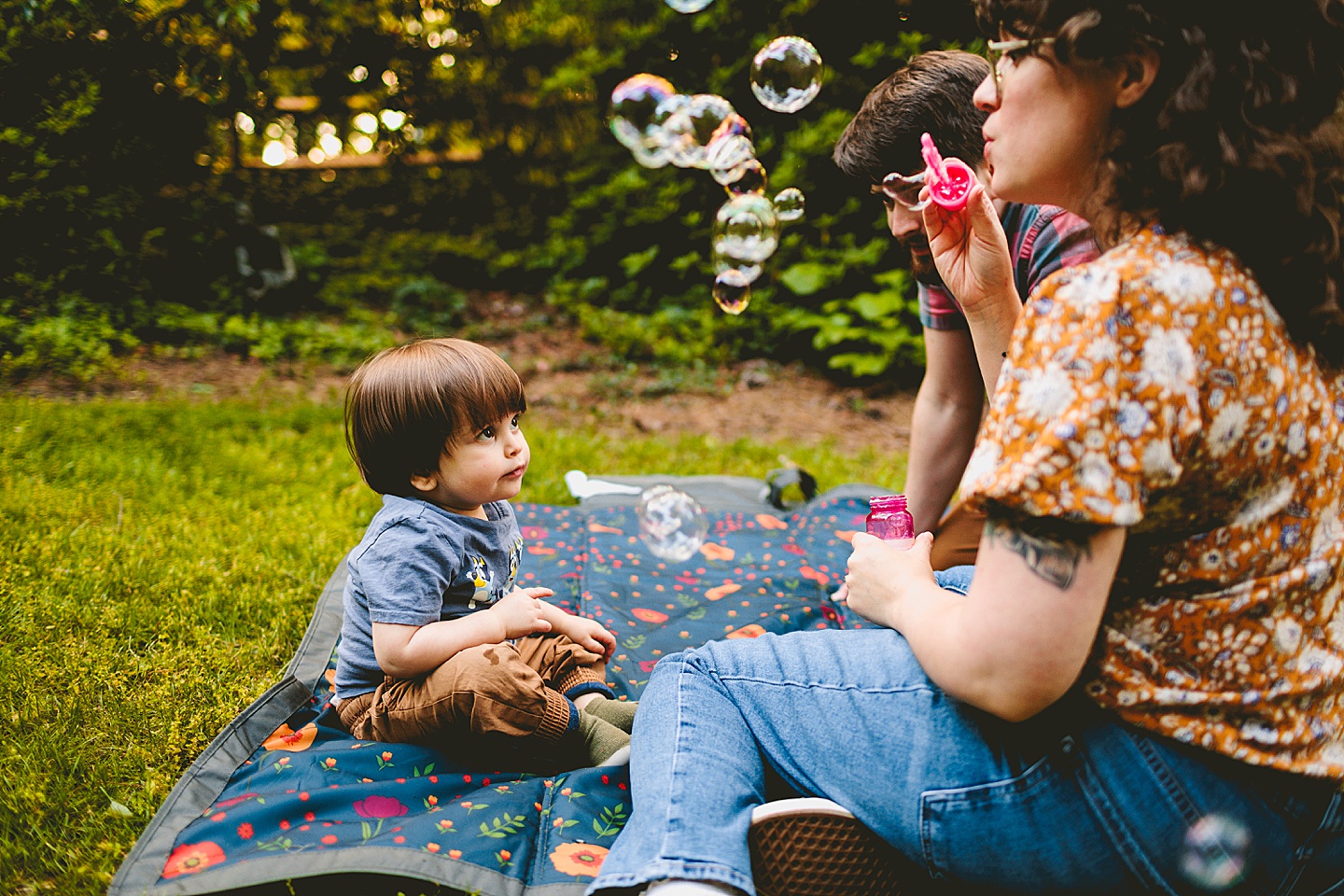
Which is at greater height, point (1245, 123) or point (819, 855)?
point (1245, 123)

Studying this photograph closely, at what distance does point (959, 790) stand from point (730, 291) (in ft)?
7.54

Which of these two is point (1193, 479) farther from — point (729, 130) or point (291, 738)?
point (729, 130)

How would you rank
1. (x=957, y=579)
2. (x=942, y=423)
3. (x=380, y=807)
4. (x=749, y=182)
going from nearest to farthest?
(x=380, y=807)
(x=957, y=579)
(x=942, y=423)
(x=749, y=182)

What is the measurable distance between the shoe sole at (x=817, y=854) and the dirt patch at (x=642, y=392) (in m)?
3.32

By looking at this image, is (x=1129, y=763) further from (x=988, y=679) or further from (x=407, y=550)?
(x=407, y=550)

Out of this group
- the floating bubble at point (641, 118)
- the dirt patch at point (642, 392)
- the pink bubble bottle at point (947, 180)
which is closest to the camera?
the pink bubble bottle at point (947, 180)

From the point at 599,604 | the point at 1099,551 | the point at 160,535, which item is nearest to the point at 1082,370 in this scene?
the point at 1099,551

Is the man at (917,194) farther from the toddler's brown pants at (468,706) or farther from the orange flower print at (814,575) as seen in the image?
the toddler's brown pants at (468,706)

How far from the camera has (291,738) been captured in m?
1.90

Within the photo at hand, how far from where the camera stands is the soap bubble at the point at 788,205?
3.15 meters

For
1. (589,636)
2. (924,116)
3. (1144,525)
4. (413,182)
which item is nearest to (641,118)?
(924,116)

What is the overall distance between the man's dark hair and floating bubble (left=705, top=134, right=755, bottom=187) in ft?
3.51

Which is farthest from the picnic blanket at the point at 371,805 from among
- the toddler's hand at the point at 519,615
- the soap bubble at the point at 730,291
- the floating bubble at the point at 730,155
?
the floating bubble at the point at 730,155

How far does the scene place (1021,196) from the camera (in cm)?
130
